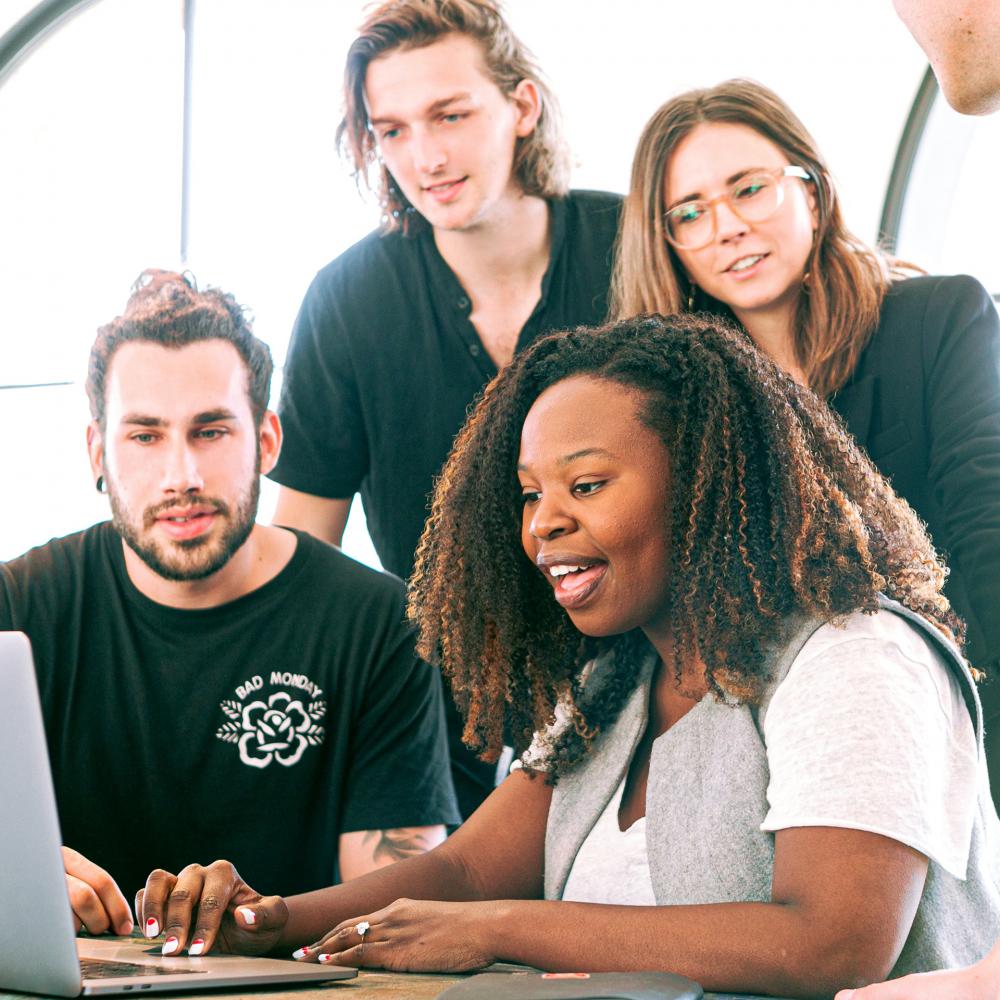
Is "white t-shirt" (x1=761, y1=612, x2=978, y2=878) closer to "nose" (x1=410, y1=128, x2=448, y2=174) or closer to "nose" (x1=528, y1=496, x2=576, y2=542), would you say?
"nose" (x1=528, y1=496, x2=576, y2=542)

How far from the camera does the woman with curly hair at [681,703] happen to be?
1200 millimetres

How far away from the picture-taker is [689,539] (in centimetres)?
144

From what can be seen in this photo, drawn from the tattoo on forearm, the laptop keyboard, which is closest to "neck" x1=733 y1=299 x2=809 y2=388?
the tattoo on forearm

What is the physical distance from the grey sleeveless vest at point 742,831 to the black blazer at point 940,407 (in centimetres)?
64

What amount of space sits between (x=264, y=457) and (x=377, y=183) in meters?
0.54

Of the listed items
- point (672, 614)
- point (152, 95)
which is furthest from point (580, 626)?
point (152, 95)

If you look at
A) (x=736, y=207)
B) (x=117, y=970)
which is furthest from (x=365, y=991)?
(x=736, y=207)

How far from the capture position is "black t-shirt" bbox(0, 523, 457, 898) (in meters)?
2.05

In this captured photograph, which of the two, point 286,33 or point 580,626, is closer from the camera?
point 580,626

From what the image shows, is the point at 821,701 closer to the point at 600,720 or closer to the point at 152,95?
the point at 600,720

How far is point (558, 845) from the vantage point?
4.99ft

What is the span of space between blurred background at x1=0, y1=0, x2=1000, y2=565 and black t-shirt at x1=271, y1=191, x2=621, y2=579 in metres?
2.60

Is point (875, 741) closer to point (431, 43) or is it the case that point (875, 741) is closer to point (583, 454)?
point (583, 454)

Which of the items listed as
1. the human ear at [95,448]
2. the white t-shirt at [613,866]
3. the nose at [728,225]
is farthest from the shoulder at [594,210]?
the white t-shirt at [613,866]
